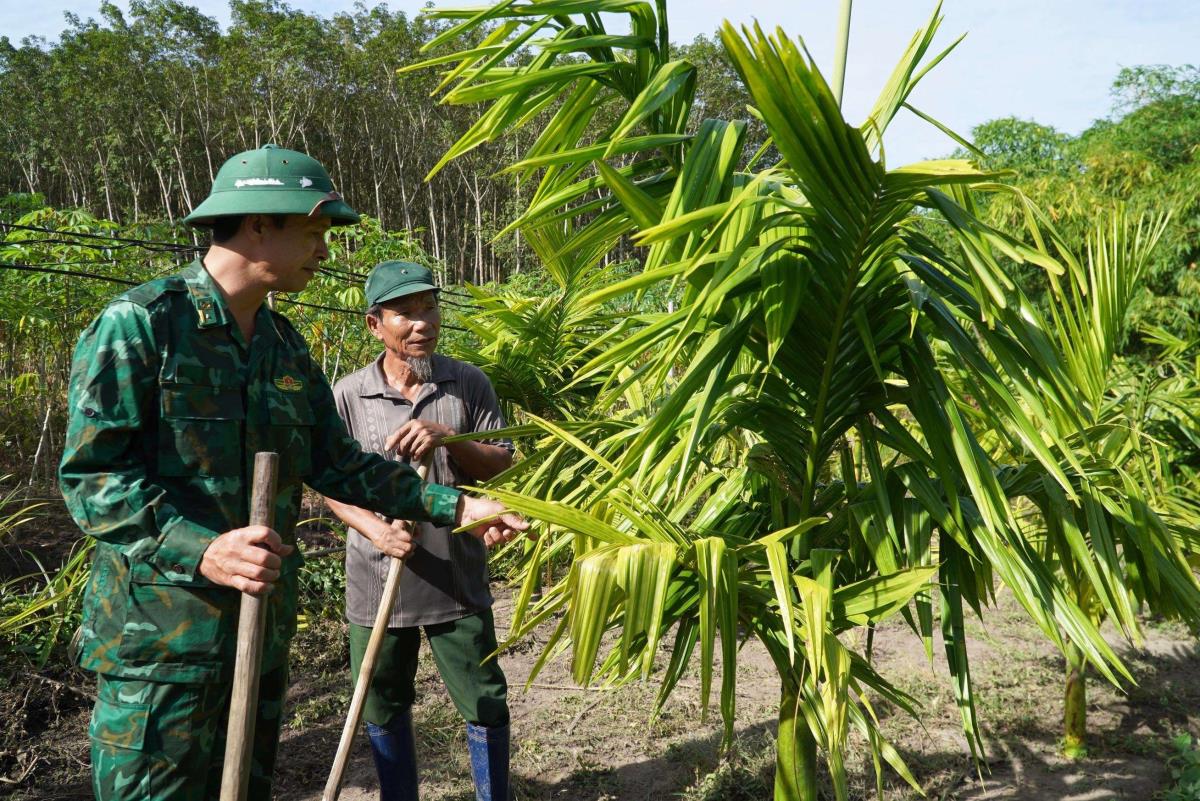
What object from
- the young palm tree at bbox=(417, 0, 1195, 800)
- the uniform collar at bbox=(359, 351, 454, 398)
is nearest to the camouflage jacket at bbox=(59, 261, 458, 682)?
the young palm tree at bbox=(417, 0, 1195, 800)

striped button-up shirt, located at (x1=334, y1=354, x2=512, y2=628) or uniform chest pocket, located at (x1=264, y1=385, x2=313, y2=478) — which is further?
striped button-up shirt, located at (x1=334, y1=354, x2=512, y2=628)

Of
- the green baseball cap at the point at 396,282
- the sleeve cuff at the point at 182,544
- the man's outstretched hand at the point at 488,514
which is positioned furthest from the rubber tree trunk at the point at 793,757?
the green baseball cap at the point at 396,282

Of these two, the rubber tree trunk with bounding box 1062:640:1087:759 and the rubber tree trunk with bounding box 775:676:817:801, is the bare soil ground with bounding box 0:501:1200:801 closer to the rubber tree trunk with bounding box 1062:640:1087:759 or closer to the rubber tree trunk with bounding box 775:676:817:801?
the rubber tree trunk with bounding box 1062:640:1087:759

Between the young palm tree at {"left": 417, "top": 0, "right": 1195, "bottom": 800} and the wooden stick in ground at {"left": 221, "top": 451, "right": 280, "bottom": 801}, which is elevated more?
the young palm tree at {"left": 417, "top": 0, "right": 1195, "bottom": 800}

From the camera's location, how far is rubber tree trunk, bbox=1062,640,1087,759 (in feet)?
10.6

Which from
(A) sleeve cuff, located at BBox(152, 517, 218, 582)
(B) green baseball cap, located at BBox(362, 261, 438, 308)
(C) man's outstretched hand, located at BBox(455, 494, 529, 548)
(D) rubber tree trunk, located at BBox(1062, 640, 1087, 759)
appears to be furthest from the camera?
(D) rubber tree trunk, located at BBox(1062, 640, 1087, 759)

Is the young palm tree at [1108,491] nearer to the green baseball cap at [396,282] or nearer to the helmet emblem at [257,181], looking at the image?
the helmet emblem at [257,181]

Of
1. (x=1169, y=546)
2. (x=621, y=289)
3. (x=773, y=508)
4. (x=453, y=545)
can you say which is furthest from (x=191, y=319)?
(x=1169, y=546)

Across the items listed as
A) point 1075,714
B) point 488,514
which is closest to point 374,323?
point 488,514

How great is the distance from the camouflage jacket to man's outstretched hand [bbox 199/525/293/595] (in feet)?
0.16

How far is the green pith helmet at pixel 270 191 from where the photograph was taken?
5.39ft

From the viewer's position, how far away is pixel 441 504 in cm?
205

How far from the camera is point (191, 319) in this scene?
170 centimetres

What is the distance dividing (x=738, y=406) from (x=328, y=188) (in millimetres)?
964
